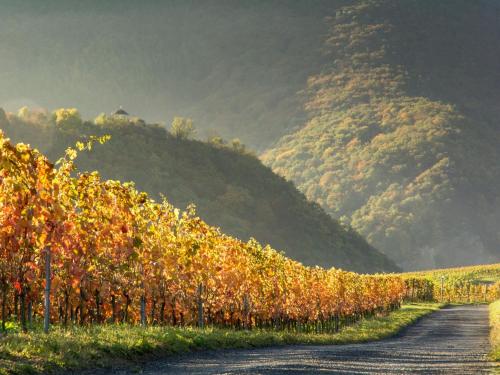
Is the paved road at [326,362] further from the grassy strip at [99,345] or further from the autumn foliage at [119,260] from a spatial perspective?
the autumn foliage at [119,260]

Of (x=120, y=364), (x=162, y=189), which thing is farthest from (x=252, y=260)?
(x=162, y=189)

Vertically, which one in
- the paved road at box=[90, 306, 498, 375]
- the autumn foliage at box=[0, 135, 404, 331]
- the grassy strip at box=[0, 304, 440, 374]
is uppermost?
the autumn foliage at box=[0, 135, 404, 331]

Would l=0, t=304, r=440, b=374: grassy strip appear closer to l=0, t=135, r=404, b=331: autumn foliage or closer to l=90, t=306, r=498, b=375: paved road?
l=90, t=306, r=498, b=375: paved road

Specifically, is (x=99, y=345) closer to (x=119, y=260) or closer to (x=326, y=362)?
(x=326, y=362)

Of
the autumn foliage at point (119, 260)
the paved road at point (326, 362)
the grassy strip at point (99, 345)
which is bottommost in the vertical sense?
the paved road at point (326, 362)

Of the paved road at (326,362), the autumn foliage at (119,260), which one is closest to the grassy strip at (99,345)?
the paved road at (326,362)

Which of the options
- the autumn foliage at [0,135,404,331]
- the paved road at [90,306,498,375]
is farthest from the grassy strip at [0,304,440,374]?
the autumn foliage at [0,135,404,331]

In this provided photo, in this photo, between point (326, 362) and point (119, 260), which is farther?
point (119, 260)

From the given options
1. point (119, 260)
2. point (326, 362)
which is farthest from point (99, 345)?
point (119, 260)

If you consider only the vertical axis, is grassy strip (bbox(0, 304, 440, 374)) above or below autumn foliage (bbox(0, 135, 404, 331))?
below

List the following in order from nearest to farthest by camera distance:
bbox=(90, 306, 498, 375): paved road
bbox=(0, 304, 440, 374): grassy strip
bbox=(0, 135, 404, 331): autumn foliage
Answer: bbox=(0, 304, 440, 374): grassy strip, bbox=(90, 306, 498, 375): paved road, bbox=(0, 135, 404, 331): autumn foliage

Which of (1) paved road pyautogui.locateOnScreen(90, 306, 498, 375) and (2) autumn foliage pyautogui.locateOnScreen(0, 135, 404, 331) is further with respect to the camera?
(2) autumn foliage pyautogui.locateOnScreen(0, 135, 404, 331)

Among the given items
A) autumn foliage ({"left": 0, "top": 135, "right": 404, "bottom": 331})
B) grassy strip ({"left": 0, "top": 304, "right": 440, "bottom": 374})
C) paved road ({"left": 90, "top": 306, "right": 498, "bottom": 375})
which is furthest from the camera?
autumn foliage ({"left": 0, "top": 135, "right": 404, "bottom": 331})

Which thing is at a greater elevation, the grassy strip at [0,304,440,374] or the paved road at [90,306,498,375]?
the grassy strip at [0,304,440,374]
